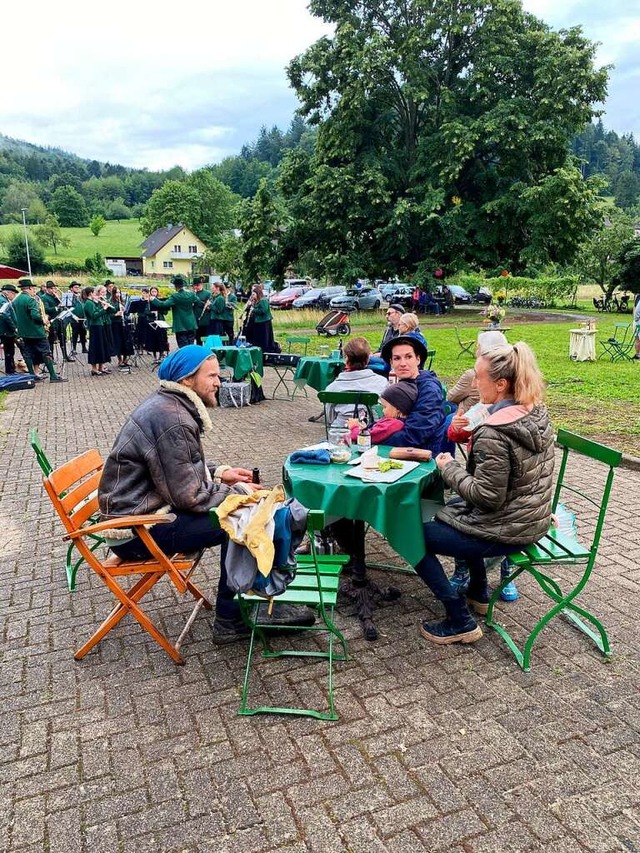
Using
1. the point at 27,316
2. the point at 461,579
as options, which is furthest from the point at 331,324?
the point at 461,579

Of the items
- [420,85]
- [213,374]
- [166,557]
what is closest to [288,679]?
[166,557]

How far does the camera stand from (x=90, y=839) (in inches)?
92.9

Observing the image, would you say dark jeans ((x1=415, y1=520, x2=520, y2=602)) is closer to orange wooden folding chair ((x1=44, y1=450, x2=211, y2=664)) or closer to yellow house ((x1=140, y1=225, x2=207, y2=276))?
orange wooden folding chair ((x1=44, y1=450, x2=211, y2=664))

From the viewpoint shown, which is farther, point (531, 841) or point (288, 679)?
point (288, 679)

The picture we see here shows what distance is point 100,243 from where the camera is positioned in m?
94.9

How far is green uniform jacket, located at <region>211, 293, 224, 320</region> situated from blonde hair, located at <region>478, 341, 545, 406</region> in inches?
463

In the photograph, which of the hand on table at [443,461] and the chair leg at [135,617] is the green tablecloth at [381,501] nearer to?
the hand on table at [443,461]

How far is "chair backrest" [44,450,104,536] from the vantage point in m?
3.30

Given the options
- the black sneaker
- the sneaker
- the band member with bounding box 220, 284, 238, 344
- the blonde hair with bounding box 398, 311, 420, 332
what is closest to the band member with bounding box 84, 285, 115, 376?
the band member with bounding box 220, 284, 238, 344

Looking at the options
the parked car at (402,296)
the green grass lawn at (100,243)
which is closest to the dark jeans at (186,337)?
the parked car at (402,296)

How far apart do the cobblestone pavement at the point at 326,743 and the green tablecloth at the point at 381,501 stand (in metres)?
0.68

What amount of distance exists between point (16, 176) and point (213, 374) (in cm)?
15571

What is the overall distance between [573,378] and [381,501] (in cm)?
995

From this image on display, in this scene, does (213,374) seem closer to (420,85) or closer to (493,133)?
(493,133)
